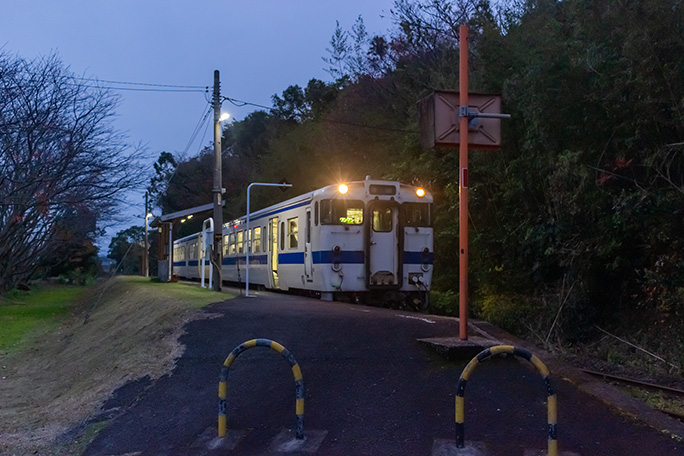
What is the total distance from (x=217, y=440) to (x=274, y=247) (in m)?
12.6

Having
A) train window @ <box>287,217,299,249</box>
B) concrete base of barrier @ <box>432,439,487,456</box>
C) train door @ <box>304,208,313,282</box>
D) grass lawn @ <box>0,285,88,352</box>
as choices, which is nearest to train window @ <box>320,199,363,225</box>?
train door @ <box>304,208,313,282</box>

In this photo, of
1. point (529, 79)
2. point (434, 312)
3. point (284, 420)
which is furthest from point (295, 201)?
point (284, 420)

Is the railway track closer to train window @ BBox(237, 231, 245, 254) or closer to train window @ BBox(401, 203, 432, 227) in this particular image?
train window @ BBox(401, 203, 432, 227)

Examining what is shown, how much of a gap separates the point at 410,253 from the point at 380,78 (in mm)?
14375

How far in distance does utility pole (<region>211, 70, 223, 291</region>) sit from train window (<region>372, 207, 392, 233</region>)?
5.63 m

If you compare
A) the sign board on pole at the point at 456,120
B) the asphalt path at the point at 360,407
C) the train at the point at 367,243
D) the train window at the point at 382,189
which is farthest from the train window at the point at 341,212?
the sign board on pole at the point at 456,120

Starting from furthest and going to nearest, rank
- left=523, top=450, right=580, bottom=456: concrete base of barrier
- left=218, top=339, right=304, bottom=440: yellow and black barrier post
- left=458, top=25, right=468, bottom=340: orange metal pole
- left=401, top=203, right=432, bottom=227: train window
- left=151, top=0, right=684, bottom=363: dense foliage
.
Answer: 1. left=401, top=203, right=432, bottom=227: train window
2. left=151, top=0, right=684, bottom=363: dense foliage
3. left=458, top=25, right=468, bottom=340: orange metal pole
4. left=218, top=339, right=304, bottom=440: yellow and black barrier post
5. left=523, top=450, right=580, bottom=456: concrete base of barrier

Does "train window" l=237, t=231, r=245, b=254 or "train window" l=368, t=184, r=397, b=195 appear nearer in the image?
"train window" l=368, t=184, r=397, b=195

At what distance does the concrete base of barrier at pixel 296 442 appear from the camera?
5.80 meters

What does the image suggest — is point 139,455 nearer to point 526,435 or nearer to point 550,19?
point 526,435

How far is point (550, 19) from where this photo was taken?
14.3m

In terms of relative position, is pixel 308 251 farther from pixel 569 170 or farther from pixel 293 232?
pixel 569 170

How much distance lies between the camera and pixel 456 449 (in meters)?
5.52

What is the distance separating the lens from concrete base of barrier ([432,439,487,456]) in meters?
5.46
